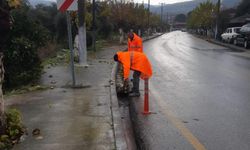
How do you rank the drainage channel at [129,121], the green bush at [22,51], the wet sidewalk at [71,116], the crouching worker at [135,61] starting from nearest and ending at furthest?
the wet sidewalk at [71,116] < the drainage channel at [129,121] < the crouching worker at [135,61] < the green bush at [22,51]

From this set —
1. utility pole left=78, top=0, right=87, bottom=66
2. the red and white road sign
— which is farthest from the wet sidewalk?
utility pole left=78, top=0, right=87, bottom=66

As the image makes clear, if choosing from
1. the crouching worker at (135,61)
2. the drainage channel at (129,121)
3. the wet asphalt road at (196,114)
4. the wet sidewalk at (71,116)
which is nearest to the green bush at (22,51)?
the wet sidewalk at (71,116)

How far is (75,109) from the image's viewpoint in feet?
26.8

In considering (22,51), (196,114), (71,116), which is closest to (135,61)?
(196,114)

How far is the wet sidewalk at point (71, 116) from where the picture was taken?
5906 millimetres

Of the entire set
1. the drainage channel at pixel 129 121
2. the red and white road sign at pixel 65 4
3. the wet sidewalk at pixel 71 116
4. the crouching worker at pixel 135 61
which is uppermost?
the red and white road sign at pixel 65 4

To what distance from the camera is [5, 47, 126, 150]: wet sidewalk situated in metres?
5.91

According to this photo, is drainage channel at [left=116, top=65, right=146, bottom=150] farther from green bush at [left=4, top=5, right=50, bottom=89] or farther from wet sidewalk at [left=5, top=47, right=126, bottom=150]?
green bush at [left=4, top=5, right=50, bottom=89]

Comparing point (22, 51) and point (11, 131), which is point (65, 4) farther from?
point (11, 131)

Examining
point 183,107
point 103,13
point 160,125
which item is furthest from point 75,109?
point 103,13

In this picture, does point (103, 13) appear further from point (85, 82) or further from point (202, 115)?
point (202, 115)

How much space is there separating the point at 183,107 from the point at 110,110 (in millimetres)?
1777

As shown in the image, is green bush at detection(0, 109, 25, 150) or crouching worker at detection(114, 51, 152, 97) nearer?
green bush at detection(0, 109, 25, 150)

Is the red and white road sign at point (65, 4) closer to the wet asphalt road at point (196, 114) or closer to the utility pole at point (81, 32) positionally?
the wet asphalt road at point (196, 114)
